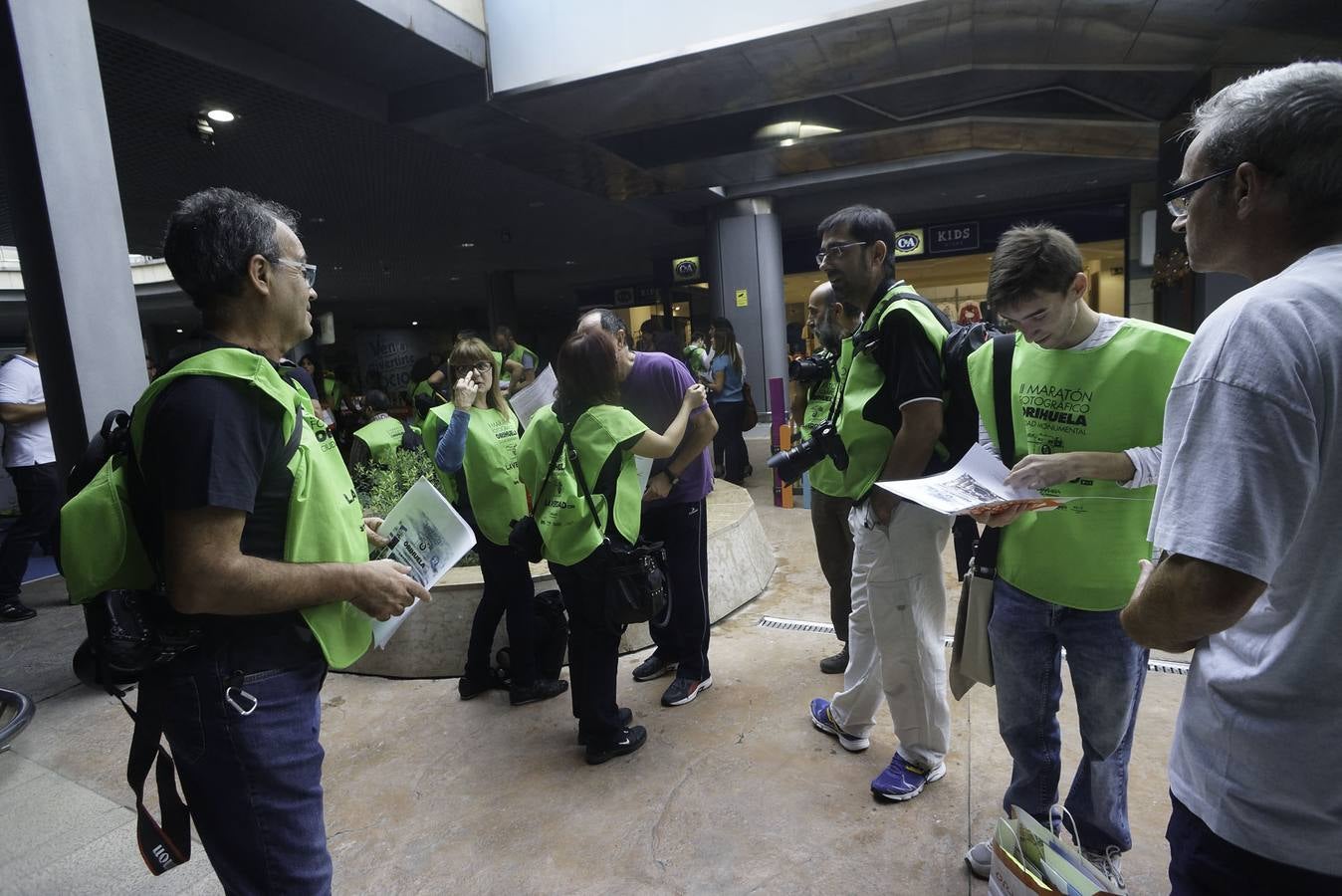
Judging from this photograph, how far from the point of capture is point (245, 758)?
139 centimetres

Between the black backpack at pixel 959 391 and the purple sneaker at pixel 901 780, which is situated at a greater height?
the black backpack at pixel 959 391

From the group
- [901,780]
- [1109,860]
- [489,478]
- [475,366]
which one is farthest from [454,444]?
[1109,860]

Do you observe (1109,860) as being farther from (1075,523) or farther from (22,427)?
(22,427)

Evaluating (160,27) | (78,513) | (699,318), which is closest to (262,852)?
(78,513)

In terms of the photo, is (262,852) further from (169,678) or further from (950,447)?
(950,447)

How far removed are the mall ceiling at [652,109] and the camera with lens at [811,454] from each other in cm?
403

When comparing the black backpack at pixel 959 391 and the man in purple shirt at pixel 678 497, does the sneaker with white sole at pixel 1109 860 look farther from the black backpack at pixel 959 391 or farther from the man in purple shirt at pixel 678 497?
the man in purple shirt at pixel 678 497

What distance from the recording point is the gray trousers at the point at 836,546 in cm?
340

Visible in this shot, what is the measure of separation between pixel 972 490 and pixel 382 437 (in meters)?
3.96

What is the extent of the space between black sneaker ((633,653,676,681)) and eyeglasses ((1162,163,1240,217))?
2999 millimetres

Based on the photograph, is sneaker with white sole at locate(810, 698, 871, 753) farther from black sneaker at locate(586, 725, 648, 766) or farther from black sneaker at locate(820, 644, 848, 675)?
black sneaker at locate(586, 725, 648, 766)

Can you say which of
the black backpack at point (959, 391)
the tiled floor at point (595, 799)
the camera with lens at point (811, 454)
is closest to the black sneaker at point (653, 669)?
the tiled floor at point (595, 799)

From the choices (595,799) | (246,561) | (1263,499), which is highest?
(1263,499)

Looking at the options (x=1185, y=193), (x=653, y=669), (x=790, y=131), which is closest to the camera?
(x=1185, y=193)
